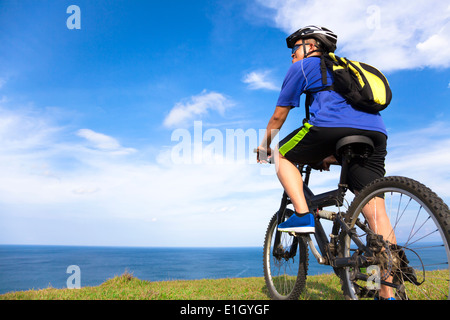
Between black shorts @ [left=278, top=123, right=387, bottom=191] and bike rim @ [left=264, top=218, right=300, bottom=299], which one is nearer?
black shorts @ [left=278, top=123, right=387, bottom=191]

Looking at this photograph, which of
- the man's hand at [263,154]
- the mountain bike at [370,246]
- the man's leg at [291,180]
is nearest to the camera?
the mountain bike at [370,246]

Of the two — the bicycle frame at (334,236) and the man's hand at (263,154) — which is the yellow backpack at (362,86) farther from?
the man's hand at (263,154)

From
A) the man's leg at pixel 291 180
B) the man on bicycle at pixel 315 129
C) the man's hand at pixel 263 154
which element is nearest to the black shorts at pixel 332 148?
the man on bicycle at pixel 315 129

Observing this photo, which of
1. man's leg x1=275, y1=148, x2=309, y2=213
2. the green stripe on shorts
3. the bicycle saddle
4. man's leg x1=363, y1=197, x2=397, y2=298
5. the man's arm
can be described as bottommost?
man's leg x1=363, y1=197, x2=397, y2=298

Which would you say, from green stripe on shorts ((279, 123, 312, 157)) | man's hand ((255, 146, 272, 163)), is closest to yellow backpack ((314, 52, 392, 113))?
green stripe on shorts ((279, 123, 312, 157))

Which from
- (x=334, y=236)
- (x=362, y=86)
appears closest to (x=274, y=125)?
(x=362, y=86)

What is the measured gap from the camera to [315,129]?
10.7 ft

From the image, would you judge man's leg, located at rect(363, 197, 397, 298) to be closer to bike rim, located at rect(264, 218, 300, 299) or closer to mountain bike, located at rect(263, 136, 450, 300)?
mountain bike, located at rect(263, 136, 450, 300)

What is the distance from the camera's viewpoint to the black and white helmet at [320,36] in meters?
3.73

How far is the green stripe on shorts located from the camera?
3363mm

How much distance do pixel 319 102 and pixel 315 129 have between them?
1.12 ft
